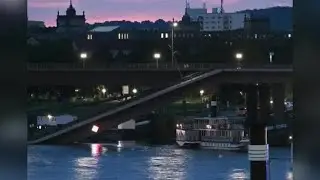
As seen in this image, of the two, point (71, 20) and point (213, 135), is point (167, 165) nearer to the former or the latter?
point (213, 135)

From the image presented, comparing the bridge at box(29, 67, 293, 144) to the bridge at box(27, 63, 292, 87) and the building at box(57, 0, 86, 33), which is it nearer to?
the bridge at box(27, 63, 292, 87)

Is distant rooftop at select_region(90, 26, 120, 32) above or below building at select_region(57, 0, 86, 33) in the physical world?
below

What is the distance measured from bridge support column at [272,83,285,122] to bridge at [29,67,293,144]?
218 cm

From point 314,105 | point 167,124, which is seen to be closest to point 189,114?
point 167,124

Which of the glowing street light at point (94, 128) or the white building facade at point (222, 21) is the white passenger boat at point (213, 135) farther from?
the white building facade at point (222, 21)

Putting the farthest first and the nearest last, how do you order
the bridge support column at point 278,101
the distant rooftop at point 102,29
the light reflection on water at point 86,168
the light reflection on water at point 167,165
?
the distant rooftop at point 102,29
the bridge support column at point 278,101
the light reflection on water at point 167,165
the light reflection on water at point 86,168

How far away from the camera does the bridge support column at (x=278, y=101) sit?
1849 centimetres

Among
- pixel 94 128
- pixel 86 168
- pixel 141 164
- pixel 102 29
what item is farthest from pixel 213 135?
pixel 102 29

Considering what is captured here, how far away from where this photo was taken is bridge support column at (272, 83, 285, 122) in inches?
728

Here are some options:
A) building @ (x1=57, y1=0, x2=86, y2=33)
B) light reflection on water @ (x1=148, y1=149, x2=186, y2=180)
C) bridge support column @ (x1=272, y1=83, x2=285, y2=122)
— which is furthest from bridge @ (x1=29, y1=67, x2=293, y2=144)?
building @ (x1=57, y1=0, x2=86, y2=33)

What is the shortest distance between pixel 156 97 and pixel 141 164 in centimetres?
411

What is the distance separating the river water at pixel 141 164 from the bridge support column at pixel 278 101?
3481 millimetres

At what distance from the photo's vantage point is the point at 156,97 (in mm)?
15836

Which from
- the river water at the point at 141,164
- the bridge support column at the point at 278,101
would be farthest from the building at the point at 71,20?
the river water at the point at 141,164
